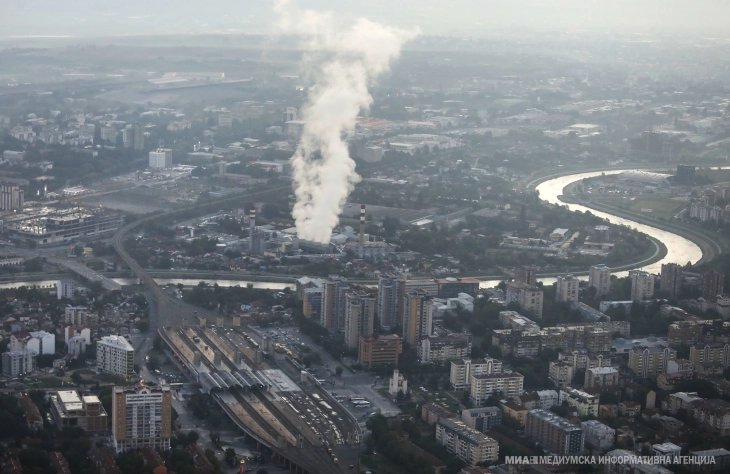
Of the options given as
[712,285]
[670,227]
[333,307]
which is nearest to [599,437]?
[333,307]

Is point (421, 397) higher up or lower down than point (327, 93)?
lower down

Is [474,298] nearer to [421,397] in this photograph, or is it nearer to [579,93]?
[421,397]

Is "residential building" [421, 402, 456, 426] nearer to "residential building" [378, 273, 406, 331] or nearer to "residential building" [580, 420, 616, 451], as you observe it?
"residential building" [580, 420, 616, 451]

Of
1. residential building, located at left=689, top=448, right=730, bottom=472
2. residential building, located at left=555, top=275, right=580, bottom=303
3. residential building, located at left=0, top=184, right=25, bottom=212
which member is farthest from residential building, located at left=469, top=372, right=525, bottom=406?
residential building, located at left=0, top=184, right=25, bottom=212

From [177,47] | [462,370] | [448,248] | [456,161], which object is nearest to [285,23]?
[177,47]

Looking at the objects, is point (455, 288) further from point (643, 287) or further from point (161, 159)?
point (161, 159)

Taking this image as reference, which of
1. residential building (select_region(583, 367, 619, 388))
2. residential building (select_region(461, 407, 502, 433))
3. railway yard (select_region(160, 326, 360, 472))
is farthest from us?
residential building (select_region(583, 367, 619, 388))

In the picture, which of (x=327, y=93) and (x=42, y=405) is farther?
(x=327, y=93)
